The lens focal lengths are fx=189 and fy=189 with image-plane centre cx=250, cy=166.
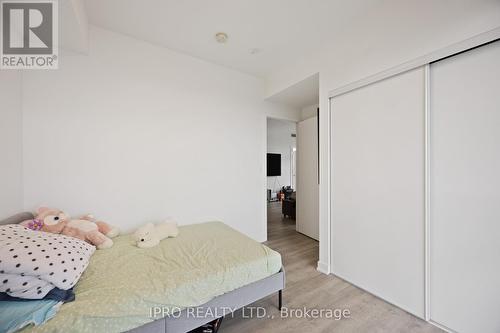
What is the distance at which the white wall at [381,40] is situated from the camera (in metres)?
1.37

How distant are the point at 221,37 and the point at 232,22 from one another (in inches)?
10.4

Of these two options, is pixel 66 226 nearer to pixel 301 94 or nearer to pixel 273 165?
pixel 301 94

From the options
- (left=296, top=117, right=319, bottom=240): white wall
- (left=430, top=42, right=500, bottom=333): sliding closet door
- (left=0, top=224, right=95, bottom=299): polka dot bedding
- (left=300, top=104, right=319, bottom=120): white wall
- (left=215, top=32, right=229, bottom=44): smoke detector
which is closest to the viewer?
(left=0, top=224, right=95, bottom=299): polka dot bedding

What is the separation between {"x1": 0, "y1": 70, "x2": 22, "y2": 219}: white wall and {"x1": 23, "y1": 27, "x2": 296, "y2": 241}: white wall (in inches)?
3.3

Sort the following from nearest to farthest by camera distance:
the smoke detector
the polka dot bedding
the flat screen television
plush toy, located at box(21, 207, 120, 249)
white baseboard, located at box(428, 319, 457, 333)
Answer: the polka dot bedding → white baseboard, located at box(428, 319, 457, 333) → plush toy, located at box(21, 207, 120, 249) → the smoke detector → the flat screen television

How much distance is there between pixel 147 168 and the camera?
7.76 ft

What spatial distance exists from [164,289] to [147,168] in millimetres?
1541

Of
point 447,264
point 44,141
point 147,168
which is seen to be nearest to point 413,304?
point 447,264

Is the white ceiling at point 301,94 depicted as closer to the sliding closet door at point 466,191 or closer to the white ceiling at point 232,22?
the white ceiling at point 232,22

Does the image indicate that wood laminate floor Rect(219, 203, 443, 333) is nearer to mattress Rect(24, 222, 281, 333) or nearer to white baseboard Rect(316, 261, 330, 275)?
white baseboard Rect(316, 261, 330, 275)

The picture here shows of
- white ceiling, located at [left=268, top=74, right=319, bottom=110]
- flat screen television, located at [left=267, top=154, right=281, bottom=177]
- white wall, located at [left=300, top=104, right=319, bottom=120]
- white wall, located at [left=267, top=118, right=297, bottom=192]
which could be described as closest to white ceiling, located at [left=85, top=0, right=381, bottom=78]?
white ceiling, located at [left=268, top=74, right=319, bottom=110]

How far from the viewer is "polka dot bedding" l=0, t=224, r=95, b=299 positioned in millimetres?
971

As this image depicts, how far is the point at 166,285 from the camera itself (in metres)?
1.28

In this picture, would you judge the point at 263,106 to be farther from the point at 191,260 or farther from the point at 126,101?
the point at 191,260
